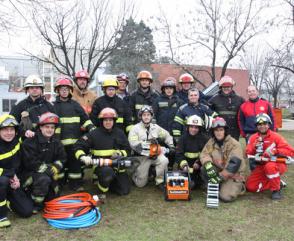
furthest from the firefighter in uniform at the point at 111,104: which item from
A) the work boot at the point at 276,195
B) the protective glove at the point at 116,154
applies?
the work boot at the point at 276,195

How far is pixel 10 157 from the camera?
4.36m

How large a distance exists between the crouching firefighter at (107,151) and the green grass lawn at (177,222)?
263 mm

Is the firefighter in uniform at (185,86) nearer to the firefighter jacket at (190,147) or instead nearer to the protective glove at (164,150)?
the firefighter jacket at (190,147)

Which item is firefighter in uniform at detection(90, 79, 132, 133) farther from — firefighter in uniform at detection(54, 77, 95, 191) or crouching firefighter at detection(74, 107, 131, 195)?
crouching firefighter at detection(74, 107, 131, 195)

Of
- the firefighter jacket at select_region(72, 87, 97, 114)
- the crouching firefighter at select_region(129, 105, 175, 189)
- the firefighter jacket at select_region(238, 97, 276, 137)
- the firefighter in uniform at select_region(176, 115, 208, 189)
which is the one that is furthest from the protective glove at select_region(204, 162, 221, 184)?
the firefighter jacket at select_region(72, 87, 97, 114)

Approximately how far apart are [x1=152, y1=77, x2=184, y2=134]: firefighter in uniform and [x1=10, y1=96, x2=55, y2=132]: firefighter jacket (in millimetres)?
2034

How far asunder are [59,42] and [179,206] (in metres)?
10.0

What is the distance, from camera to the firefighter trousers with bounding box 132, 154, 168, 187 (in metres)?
5.70

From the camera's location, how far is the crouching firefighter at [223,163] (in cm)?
509

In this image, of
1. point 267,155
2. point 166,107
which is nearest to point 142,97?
point 166,107

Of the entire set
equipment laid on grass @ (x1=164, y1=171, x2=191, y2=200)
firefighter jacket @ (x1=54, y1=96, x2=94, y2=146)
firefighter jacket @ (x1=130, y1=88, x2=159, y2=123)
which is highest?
firefighter jacket @ (x1=130, y1=88, x2=159, y2=123)

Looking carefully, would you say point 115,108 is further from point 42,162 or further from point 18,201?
point 18,201

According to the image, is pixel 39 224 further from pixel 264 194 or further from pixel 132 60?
pixel 132 60

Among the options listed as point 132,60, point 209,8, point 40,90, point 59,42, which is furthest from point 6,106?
point 40,90
